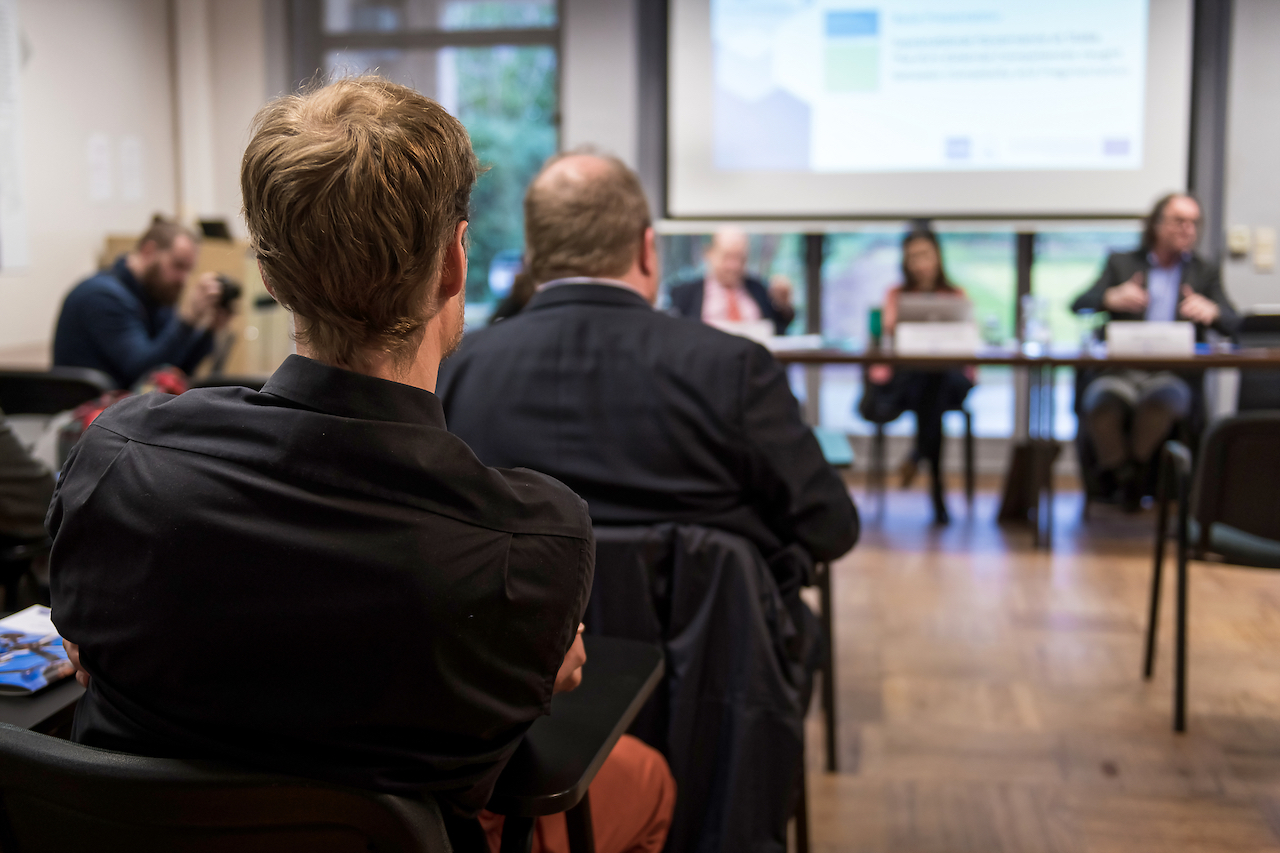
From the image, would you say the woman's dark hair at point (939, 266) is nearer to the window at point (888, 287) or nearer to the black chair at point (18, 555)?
the window at point (888, 287)

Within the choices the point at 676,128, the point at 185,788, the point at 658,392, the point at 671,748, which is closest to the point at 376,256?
the point at 185,788

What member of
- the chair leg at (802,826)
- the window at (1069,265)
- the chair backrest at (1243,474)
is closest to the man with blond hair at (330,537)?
the chair leg at (802,826)

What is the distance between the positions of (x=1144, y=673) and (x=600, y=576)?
6.25ft

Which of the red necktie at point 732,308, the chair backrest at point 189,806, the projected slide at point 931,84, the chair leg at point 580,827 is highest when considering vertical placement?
the projected slide at point 931,84

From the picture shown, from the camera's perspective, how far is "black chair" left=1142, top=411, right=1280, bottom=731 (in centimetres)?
213

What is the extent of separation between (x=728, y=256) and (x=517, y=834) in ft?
13.1

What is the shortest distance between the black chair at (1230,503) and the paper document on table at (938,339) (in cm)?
163

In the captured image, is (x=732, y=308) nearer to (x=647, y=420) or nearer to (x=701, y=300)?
(x=701, y=300)

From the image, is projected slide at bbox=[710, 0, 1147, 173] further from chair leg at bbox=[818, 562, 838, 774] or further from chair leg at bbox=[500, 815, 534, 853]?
chair leg at bbox=[500, 815, 534, 853]

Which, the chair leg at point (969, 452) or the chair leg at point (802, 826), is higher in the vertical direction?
the chair leg at point (969, 452)

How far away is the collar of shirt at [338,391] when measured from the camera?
798mm

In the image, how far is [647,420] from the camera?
1.57 m

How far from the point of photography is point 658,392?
1572mm

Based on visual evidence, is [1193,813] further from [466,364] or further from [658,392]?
[466,364]
